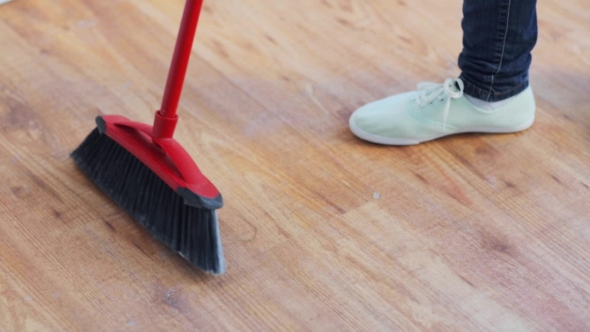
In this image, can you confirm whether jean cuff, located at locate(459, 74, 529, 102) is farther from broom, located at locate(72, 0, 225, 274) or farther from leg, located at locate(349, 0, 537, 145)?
broom, located at locate(72, 0, 225, 274)

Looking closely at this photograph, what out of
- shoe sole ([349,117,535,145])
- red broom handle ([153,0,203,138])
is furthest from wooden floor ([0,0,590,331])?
red broom handle ([153,0,203,138])

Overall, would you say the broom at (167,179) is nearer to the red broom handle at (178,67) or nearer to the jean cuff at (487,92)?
the red broom handle at (178,67)

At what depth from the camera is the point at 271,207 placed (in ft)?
3.47

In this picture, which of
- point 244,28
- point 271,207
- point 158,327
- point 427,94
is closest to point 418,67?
point 427,94

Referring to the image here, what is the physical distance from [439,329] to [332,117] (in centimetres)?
48

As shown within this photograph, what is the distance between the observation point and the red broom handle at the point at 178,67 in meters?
0.91

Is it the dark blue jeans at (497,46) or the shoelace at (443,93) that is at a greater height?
the dark blue jeans at (497,46)

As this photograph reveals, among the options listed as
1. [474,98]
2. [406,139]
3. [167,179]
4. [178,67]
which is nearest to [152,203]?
[167,179]

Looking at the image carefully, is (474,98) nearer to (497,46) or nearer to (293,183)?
(497,46)

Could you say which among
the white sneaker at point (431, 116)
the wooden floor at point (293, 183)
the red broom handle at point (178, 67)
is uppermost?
the red broom handle at point (178, 67)

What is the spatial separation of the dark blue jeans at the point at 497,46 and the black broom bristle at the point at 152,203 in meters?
0.52

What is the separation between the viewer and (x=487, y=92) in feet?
3.87

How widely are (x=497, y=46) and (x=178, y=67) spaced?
51 centimetres

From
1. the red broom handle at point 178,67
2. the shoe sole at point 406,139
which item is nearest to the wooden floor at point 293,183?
the shoe sole at point 406,139
